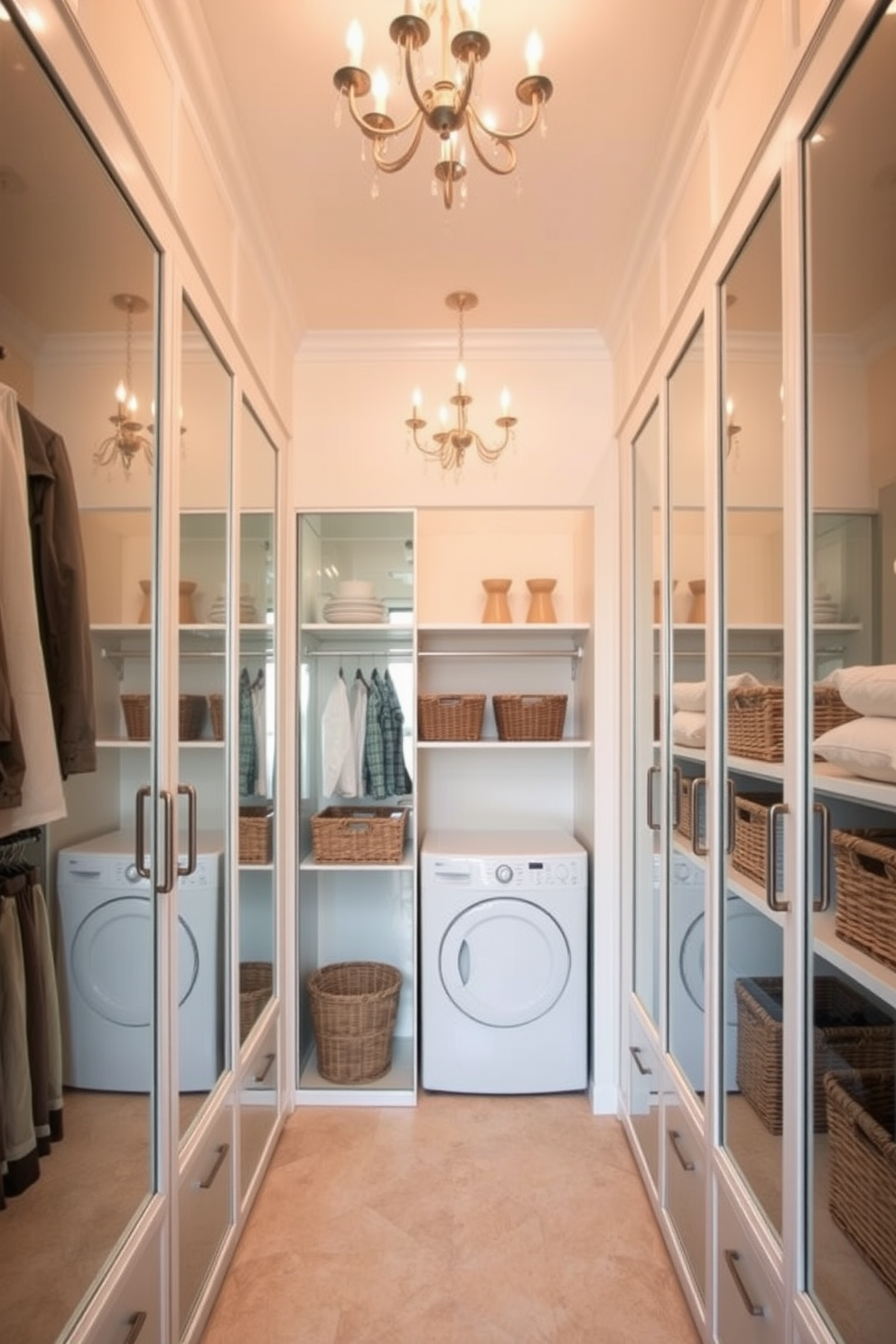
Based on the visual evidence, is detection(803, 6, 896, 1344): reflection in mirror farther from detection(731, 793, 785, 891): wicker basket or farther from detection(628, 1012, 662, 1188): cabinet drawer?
detection(628, 1012, 662, 1188): cabinet drawer

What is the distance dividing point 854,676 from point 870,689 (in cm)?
4

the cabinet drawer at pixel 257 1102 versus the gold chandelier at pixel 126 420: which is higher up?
the gold chandelier at pixel 126 420

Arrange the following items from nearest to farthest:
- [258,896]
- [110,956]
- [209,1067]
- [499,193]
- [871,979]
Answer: [871,979], [110,956], [209,1067], [499,193], [258,896]

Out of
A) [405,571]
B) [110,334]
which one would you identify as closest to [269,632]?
[405,571]

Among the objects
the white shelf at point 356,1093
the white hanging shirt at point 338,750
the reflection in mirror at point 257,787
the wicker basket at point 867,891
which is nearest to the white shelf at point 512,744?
the white hanging shirt at point 338,750

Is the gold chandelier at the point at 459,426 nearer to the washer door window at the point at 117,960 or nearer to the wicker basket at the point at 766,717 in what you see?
the wicker basket at the point at 766,717

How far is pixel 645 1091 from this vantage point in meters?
2.31

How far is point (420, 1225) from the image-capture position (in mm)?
2154

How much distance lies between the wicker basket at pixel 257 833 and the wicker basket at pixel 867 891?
62.0 inches

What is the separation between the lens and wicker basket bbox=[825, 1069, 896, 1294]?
1010mm

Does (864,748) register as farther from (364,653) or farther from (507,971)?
(364,653)

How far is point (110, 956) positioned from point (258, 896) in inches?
41.0

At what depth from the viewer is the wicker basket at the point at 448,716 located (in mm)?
2986

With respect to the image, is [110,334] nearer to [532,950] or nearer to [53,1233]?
[53,1233]
